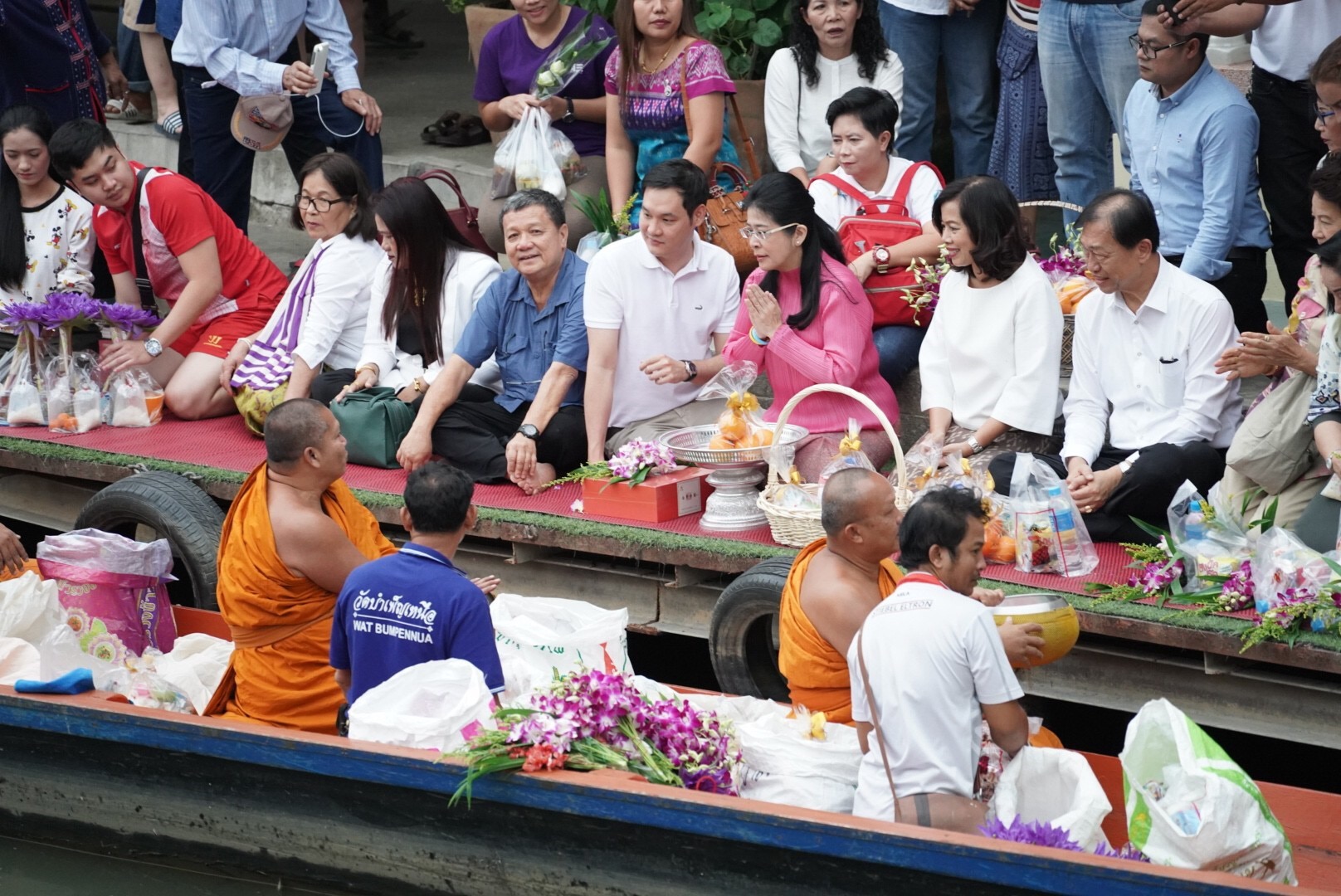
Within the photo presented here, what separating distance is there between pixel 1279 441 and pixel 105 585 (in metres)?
4.01

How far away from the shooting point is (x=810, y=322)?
612 cm

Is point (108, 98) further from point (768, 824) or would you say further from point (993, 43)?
point (768, 824)

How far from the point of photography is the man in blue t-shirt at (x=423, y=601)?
452 centimetres

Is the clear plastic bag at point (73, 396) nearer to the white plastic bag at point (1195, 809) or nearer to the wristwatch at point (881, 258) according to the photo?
the wristwatch at point (881, 258)

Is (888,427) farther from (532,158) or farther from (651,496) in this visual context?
(532,158)

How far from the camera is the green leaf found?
849 centimetres

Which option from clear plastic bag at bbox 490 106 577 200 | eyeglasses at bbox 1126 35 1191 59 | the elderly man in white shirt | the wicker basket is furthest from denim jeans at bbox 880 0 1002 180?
the wicker basket

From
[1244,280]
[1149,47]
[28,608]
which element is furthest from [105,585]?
[1244,280]

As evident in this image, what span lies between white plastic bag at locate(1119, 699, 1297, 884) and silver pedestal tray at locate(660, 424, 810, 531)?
6.98 ft

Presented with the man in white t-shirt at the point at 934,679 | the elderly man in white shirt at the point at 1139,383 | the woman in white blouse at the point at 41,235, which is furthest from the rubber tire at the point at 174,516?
the man in white t-shirt at the point at 934,679

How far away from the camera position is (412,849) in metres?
4.82

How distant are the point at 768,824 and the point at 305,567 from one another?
1.72 meters

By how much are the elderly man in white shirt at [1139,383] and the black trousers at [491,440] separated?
171 cm

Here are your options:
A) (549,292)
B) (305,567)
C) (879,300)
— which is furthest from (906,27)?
(305,567)
